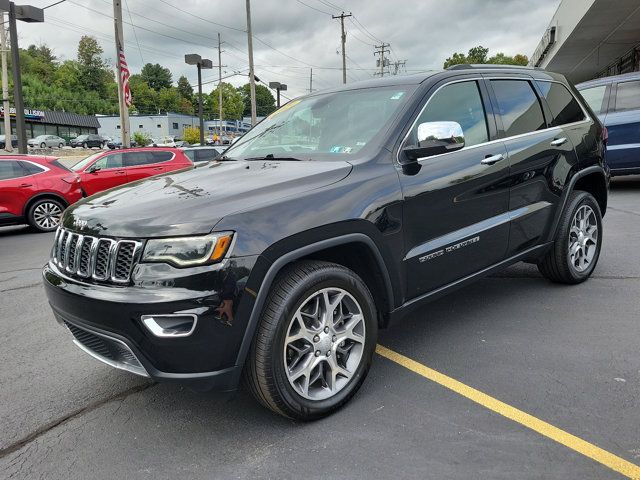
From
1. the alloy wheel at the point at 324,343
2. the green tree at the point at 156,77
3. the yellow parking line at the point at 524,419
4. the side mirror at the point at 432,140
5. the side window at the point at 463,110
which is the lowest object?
the yellow parking line at the point at 524,419

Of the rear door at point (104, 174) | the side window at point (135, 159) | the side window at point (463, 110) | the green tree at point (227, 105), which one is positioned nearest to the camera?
the side window at point (463, 110)

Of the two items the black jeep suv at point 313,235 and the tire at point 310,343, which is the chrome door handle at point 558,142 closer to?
the black jeep suv at point 313,235

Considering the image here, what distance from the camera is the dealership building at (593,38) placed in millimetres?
17875

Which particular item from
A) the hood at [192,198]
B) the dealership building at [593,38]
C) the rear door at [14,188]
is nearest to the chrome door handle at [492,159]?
the hood at [192,198]

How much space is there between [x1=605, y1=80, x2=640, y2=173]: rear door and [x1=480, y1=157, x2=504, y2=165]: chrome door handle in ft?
24.3

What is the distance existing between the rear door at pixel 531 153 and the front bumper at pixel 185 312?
2.37 meters

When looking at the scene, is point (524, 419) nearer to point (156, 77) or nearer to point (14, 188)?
point (14, 188)

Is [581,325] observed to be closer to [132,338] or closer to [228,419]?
[228,419]

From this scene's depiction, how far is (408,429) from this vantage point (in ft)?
8.98

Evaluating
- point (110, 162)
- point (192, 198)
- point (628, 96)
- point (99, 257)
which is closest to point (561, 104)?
point (192, 198)

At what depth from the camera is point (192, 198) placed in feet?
9.06

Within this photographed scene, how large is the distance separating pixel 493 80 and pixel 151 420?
3351mm

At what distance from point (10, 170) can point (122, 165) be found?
3074 mm

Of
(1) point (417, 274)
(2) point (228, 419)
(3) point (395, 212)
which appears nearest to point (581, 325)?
(1) point (417, 274)
